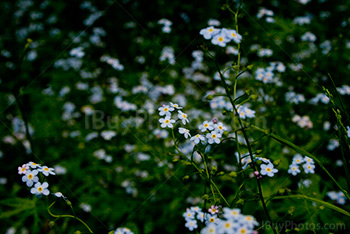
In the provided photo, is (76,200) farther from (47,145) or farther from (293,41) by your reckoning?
(293,41)

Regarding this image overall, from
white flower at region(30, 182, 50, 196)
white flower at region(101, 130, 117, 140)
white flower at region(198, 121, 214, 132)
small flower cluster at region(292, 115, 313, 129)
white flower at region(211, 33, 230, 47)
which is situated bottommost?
white flower at region(101, 130, 117, 140)

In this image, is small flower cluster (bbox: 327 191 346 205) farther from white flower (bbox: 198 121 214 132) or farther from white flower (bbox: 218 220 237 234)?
white flower (bbox: 218 220 237 234)

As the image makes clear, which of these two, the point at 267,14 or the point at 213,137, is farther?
the point at 267,14

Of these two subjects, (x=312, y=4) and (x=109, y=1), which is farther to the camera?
(x=109, y=1)

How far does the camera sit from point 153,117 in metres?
3.72

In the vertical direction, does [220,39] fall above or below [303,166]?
above

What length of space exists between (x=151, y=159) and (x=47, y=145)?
1.71 meters

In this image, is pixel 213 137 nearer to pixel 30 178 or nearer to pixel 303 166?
pixel 303 166

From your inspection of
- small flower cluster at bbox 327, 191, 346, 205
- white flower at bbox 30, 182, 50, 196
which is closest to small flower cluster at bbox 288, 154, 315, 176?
small flower cluster at bbox 327, 191, 346, 205

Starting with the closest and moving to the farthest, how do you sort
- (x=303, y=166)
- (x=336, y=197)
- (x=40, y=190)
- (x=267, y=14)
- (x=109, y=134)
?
(x=40, y=190), (x=303, y=166), (x=336, y=197), (x=109, y=134), (x=267, y=14)

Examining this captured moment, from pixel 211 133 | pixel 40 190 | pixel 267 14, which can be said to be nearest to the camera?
pixel 40 190

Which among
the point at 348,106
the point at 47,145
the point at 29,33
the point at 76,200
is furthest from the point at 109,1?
the point at 348,106

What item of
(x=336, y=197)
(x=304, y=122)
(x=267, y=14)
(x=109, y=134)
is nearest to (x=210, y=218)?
(x=336, y=197)

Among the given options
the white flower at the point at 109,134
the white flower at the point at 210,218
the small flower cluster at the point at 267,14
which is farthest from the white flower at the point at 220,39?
the small flower cluster at the point at 267,14
